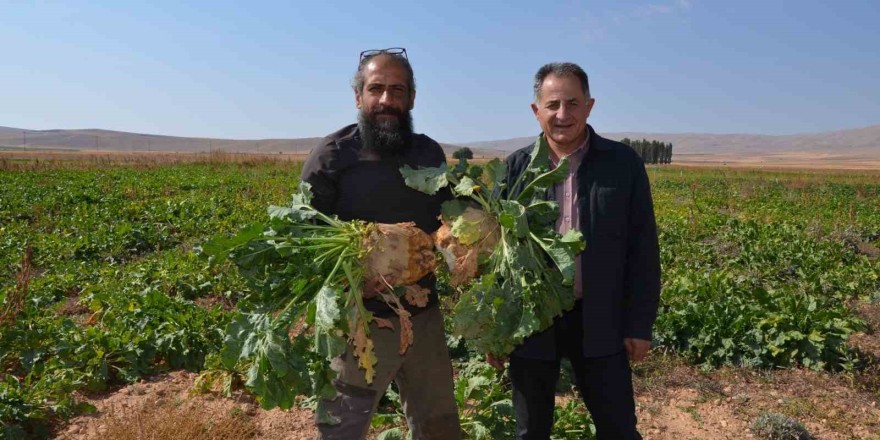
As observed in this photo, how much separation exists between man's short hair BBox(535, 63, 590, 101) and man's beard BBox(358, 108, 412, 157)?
0.76 metres

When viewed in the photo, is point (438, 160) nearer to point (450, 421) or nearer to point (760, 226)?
point (450, 421)

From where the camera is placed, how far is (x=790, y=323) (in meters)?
5.57

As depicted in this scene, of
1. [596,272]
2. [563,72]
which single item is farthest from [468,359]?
[563,72]

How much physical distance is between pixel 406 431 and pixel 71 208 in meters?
14.6

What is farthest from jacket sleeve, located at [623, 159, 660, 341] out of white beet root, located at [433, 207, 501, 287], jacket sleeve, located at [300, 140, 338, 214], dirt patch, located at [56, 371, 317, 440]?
dirt patch, located at [56, 371, 317, 440]

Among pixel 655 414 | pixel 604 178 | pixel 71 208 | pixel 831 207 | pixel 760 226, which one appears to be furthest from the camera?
pixel 831 207

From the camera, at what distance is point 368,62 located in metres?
3.11

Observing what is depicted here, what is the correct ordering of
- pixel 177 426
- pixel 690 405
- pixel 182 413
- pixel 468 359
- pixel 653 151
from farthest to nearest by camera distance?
pixel 653 151 < pixel 468 359 < pixel 690 405 < pixel 182 413 < pixel 177 426

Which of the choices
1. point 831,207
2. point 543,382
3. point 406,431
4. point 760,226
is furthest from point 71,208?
point 831,207

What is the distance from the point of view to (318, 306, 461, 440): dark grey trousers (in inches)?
116

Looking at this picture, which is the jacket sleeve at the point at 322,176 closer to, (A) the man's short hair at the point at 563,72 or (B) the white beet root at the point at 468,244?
(B) the white beet root at the point at 468,244

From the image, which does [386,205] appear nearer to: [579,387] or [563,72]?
[563,72]

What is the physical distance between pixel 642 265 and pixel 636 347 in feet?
1.40

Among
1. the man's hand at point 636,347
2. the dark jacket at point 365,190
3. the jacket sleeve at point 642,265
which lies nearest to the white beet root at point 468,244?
the dark jacket at point 365,190
